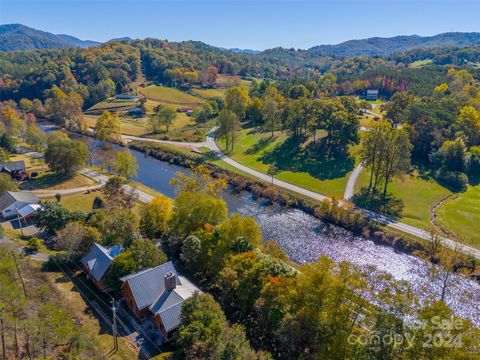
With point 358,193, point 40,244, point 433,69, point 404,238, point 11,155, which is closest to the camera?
point 40,244

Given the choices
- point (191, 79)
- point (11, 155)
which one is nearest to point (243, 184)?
point (11, 155)

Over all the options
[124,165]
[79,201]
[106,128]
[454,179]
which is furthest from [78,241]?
[454,179]

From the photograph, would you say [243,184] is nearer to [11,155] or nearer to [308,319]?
[308,319]

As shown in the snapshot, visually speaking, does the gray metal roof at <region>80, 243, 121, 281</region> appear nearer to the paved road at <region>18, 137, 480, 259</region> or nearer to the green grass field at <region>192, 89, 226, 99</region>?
the paved road at <region>18, 137, 480, 259</region>

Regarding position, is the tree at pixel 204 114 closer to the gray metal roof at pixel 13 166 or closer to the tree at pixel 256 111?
the tree at pixel 256 111

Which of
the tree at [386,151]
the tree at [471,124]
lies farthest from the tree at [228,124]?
the tree at [471,124]

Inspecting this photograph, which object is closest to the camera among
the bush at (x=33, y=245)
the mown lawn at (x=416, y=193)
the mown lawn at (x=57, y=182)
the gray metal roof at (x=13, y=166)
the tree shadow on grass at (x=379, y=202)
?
the bush at (x=33, y=245)
